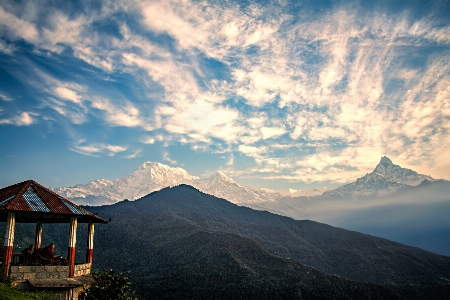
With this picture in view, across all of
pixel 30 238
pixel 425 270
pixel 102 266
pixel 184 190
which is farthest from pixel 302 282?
pixel 184 190

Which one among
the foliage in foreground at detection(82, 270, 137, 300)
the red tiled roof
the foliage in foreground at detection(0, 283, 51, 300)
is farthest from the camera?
the red tiled roof

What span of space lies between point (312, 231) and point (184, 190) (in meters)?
54.9

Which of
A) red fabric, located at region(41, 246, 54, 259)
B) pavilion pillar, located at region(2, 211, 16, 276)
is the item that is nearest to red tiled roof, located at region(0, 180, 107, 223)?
pavilion pillar, located at region(2, 211, 16, 276)

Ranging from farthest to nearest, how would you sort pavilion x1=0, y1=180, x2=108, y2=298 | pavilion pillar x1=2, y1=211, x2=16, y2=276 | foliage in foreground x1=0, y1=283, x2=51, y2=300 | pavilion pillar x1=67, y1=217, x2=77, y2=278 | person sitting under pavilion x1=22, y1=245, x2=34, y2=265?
pavilion pillar x1=67, y1=217, x2=77, y2=278, person sitting under pavilion x1=22, y1=245, x2=34, y2=265, pavilion x1=0, y1=180, x2=108, y2=298, pavilion pillar x1=2, y1=211, x2=16, y2=276, foliage in foreground x1=0, y1=283, x2=51, y2=300

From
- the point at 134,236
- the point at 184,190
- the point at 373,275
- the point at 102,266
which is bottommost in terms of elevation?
the point at 373,275

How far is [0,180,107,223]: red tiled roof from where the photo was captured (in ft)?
67.2

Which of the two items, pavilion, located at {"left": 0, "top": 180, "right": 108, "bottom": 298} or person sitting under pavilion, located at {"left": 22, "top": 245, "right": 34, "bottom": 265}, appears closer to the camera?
pavilion, located at {"left": 0, "top": 180, "right": 108, "bottom": 298}

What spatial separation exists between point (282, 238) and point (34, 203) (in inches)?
4031

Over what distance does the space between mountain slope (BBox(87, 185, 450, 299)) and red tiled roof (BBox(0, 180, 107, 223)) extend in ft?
205

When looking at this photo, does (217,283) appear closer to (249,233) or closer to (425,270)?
(249,233)

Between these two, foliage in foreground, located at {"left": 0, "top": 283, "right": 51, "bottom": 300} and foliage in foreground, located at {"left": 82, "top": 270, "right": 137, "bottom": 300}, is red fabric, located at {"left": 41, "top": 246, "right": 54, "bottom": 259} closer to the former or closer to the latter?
foliage in foreground, located at {"left": 0, "top": 283, "right": 51, "bottom": 300}

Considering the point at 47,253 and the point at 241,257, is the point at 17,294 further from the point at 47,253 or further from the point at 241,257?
the point at 241,257

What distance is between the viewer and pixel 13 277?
1945 cm

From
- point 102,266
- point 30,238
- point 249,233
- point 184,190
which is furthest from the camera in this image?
point 184,190
